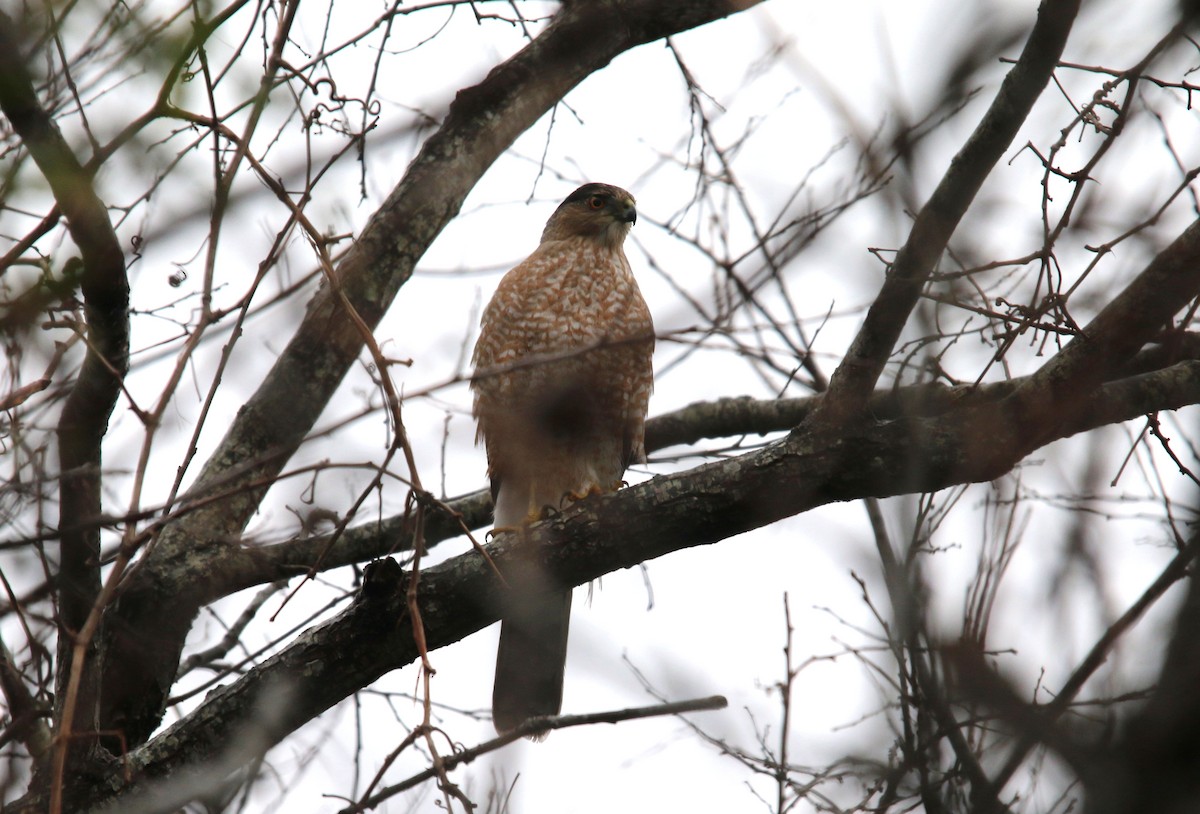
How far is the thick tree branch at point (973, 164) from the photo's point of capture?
246cm

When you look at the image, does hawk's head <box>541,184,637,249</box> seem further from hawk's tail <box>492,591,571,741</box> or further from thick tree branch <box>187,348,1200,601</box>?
hawk's tail <box>492,591,571,741</box>

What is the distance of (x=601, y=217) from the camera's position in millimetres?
5484

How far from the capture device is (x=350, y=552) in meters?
4.41

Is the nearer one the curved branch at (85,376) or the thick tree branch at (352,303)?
the curved branch at (85,376)

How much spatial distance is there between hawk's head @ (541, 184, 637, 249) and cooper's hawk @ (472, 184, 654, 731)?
0.22 metres

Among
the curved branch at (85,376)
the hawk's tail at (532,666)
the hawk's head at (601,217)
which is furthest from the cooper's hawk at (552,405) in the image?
the curved branch at (85,376)

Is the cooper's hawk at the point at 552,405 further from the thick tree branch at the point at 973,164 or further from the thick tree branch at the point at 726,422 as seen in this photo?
the thick tree branch at the point at 973,164

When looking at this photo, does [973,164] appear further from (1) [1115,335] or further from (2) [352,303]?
(2) [352,303]

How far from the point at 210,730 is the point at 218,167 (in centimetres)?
150

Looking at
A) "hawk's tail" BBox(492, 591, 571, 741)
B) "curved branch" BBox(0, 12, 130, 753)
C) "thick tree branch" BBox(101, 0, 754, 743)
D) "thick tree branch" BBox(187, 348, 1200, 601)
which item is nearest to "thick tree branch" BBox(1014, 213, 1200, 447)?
"thick tree branch" BBox(187, 348, 1200, 601)

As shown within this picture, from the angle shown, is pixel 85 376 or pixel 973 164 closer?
pixel 973 164

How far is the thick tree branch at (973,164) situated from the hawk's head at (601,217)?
2.75 metres

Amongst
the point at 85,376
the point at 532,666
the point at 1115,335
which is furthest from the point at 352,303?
the point at 1115,335

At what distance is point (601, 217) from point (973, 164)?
10.1 ft
